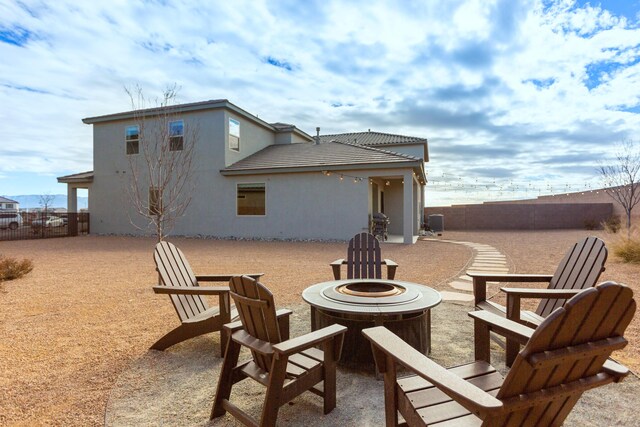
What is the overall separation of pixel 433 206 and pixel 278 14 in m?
18.5

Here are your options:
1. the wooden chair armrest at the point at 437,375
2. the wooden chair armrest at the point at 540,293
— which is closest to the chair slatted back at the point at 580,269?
the wooden chair armrest at the point at 540,293

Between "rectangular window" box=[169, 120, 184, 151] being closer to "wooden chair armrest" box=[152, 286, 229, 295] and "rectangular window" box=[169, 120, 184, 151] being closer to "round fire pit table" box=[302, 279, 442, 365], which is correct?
"wooden chair armrest" box=[152, 286, 229, 295]

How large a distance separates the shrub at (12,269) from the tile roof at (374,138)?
1583 cm

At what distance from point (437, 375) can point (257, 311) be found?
3.35 feet

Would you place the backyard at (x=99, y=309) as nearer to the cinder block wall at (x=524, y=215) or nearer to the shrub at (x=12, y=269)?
the shrub at (x=12, y=269)

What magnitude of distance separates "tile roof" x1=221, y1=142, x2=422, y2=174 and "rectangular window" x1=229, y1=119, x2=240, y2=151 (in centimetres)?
70

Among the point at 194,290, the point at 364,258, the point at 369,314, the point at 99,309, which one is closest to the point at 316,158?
the point at 364,258

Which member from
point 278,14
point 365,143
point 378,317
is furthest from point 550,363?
point 365,143

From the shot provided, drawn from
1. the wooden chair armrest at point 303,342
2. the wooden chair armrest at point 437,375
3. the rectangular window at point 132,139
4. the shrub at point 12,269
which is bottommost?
the shrub at point 12,269

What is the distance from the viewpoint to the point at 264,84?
1188cm

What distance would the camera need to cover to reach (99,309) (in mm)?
4520

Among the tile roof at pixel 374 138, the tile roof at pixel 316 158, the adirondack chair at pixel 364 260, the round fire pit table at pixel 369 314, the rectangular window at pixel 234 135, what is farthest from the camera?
the tile roof at pixel 374 138

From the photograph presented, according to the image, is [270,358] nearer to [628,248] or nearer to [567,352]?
[567,352]

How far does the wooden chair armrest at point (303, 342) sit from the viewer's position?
1.78m
